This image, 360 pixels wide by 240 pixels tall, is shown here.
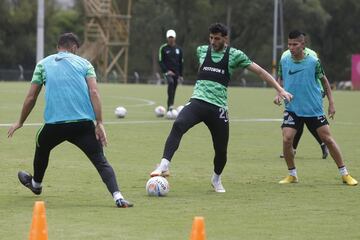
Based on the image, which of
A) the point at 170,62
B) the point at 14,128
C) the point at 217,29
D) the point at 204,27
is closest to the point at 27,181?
the point at 14,128

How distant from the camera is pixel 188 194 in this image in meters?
11.9

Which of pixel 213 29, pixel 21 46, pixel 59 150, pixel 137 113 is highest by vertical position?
pixel 213 29

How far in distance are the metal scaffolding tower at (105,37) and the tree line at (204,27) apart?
5.74 meters

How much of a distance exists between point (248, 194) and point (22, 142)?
24.5 feet

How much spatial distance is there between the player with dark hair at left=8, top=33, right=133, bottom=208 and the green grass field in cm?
61

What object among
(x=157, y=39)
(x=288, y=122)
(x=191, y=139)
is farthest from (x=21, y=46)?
(x=288, y=122)

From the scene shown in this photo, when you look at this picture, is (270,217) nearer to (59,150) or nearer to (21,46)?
(59,150)

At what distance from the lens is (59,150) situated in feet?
56.2

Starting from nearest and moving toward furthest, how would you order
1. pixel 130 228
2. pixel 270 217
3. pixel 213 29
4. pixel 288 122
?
pixel 130 228 < pixel 270 217 < pixel 213 29 < pixel 288 122

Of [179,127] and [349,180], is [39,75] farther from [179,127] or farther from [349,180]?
[349,180]

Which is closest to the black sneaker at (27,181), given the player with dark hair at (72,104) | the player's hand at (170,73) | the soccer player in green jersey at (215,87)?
the player with dark hair at (72,104)

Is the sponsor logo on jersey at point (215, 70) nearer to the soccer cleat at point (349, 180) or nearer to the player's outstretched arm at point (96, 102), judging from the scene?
the player's outstretched arm at point (96, 102)

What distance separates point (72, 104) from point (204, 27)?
78324 mm

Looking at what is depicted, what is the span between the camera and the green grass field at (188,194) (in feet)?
30.2
